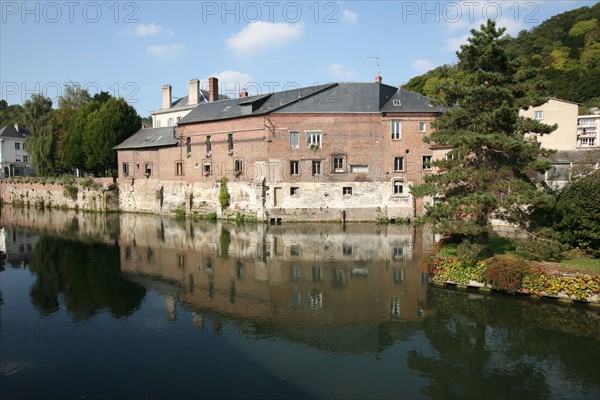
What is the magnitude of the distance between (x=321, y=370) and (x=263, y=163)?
965 inches

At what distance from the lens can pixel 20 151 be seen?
232 ft

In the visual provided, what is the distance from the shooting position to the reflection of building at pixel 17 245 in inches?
842

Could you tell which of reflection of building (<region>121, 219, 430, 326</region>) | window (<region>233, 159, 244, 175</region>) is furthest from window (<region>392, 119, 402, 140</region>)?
window (<region>233, 159, 244, 175</region>)

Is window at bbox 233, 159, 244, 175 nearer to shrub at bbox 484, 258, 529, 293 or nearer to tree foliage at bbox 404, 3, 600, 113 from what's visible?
shrub at bbox 484, 258, 529, 293

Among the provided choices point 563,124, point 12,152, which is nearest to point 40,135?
point 12,152

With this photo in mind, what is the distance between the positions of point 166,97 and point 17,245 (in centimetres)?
3489

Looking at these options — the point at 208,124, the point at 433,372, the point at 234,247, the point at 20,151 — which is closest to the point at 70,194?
the point at 208,124

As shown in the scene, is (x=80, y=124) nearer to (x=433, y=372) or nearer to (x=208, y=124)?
(x=208, y=124)

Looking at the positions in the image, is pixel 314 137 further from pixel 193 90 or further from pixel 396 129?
pixel 193 90

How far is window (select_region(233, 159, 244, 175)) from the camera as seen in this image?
34281 millimetres

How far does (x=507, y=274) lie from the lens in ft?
46.5

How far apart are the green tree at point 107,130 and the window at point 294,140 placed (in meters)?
22.9

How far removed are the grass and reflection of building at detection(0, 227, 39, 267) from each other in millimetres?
19670

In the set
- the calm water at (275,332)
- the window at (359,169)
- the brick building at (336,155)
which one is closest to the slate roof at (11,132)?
the brick building at (336,155)
